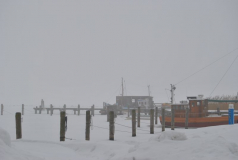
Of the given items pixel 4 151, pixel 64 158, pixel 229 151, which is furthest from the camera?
pixel 64 158

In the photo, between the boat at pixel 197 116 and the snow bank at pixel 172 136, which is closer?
the snow bank at pixel 172 136

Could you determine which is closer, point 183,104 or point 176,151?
point 176,151

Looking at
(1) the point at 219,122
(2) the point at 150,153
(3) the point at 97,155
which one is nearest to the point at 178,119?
(1) the point at 219,122

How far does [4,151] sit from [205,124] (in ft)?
64.9

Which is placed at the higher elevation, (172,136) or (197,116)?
(172,136)

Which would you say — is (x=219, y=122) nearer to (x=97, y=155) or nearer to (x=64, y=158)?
(x=97, y=155)

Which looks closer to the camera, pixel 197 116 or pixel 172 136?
pixel 172 136

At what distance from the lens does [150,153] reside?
6816 millimetres

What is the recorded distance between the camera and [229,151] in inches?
241

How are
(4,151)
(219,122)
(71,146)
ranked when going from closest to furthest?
1. (4,151)
2. (71,146)
3. (219,122)

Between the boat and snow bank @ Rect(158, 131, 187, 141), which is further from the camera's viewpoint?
the boat

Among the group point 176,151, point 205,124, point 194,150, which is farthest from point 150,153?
point 205,124

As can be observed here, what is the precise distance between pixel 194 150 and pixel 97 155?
435cm

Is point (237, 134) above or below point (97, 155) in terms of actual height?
above
